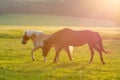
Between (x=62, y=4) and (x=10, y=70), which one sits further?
(x=62, y=4)

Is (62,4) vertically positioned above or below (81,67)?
above

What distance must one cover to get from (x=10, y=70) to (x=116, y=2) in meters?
63.3

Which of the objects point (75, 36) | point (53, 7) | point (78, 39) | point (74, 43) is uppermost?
point (53, 7)

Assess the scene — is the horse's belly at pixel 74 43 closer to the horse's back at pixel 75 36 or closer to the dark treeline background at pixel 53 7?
the horse's back at pixel 75 36

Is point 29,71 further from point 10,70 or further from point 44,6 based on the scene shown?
point 44,6

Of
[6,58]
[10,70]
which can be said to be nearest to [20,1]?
[6,58]

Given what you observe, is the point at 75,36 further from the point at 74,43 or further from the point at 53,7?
the point at 53,7

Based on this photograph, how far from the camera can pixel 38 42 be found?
19.3 m

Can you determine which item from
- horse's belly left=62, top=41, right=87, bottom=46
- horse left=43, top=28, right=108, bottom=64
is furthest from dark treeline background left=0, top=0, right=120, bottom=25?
horse's belly left=62, top=41, right=87, bottom=46

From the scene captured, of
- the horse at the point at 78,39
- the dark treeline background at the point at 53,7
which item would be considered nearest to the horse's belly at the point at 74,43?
the horse at the point at 78,39

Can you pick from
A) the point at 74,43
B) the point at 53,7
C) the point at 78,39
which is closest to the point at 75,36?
the point at 78,39

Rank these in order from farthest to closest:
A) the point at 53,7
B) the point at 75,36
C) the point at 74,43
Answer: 1. the point at 53,7
2. the point at 74,43
3. the point at 75,36

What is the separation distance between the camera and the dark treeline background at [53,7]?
81438mm

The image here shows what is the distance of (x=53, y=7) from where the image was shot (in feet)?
277
